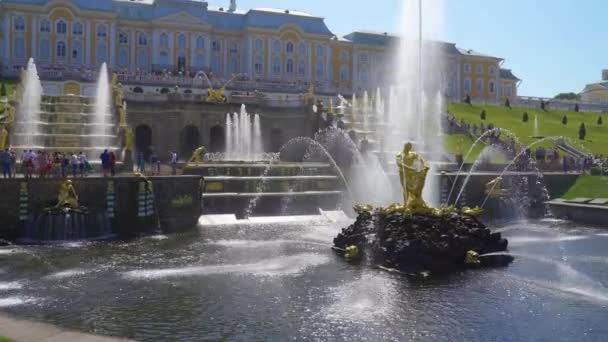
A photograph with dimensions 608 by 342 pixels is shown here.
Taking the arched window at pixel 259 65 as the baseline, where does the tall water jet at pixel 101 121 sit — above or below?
below

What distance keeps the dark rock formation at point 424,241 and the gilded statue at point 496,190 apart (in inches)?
595

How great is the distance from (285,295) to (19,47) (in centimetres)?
6609

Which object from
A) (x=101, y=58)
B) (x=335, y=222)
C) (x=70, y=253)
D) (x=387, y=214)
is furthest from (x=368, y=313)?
(x=101, y=58)

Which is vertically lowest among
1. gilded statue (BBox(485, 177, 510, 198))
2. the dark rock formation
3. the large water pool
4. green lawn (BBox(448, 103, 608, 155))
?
the large water pool

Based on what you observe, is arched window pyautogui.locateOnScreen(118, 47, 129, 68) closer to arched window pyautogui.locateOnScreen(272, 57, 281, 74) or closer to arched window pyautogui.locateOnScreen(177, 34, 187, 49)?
arched window pyautogui.locateOnScreen(177, 34, 187, 49)

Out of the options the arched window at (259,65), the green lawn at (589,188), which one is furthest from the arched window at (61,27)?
the green lawn at (589,188)

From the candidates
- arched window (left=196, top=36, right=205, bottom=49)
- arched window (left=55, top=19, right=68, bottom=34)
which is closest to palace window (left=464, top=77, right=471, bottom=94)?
arched window (left=196, top=36, right=205, bottom=49)

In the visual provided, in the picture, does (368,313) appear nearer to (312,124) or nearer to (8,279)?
(8,279)

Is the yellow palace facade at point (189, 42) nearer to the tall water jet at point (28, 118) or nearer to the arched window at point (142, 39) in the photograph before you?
the arched window at point (142, 39)

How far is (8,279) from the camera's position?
1664 cm

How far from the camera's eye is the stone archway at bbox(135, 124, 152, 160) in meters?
42.8

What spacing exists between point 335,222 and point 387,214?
9.55 meters

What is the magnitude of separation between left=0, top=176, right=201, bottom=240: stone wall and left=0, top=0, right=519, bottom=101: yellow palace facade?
1691 inches

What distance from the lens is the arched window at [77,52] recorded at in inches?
2832
